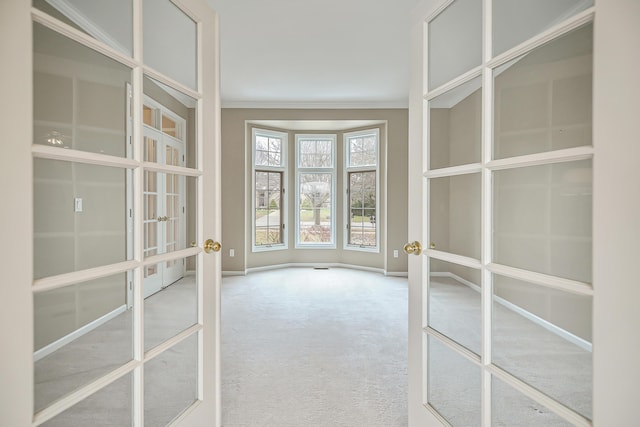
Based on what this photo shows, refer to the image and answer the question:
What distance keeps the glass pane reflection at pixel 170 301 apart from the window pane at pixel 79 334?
0.09m

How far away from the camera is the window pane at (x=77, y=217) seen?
2.90 ft

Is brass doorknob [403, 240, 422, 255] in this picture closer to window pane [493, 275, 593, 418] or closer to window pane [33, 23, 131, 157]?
window pane [493, 275, 593, 418]

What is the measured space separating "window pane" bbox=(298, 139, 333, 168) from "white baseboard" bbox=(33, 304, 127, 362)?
220 inches

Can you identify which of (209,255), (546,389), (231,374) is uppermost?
(209,255)

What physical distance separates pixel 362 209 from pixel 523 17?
525 cm

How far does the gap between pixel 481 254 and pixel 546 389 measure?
1.47 ft

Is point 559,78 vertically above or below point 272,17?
below

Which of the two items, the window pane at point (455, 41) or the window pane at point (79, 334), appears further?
the window pane at point (455, 41)

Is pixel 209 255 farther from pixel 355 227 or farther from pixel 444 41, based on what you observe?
pixel 355 227

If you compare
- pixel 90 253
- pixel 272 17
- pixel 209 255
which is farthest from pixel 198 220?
pixel 272 17

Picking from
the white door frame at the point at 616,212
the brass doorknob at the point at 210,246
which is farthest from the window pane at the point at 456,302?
the brass doorknob at the point at 210,246

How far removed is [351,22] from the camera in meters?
3.28

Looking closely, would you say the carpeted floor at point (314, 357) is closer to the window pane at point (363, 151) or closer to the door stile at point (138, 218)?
the door stile at point (138, 218)

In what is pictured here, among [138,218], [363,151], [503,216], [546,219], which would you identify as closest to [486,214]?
[503,216]
